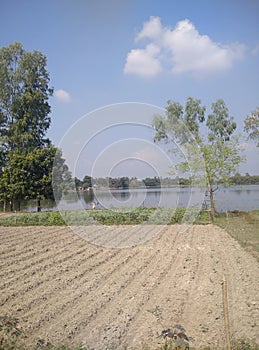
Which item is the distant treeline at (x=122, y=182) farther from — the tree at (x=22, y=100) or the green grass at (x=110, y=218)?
the tree at (x=22, y=100)

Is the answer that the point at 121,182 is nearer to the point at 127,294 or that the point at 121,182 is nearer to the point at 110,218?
the point at 110,218

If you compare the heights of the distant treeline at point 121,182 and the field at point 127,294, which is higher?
the distant treeline at point 121,182

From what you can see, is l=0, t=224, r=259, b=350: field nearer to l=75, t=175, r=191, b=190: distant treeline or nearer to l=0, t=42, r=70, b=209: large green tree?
l=75, t=175, r=191, b=190: distant treeline

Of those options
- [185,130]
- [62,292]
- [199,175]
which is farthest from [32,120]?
[62,292]

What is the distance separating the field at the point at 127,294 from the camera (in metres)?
3.92

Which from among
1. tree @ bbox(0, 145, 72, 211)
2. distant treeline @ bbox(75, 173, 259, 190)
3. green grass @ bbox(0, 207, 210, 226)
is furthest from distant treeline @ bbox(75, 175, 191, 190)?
tree @ bbox(0, 145, 72, 211)

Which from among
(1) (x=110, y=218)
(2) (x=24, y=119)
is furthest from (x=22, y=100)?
(1) (x=110, y=218)

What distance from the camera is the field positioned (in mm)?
3916

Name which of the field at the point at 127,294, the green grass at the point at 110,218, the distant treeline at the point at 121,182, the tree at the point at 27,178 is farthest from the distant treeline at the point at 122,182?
the tree at the point at 27,178

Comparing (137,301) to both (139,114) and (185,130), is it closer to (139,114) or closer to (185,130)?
(139,114)

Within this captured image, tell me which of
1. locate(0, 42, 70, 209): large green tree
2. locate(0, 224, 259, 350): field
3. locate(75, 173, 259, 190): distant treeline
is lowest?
locate(0, 224, 259, 350): field

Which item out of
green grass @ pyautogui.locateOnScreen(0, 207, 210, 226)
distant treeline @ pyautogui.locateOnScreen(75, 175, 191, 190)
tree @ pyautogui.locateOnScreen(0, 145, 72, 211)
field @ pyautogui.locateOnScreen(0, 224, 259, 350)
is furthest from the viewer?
tree @ pyautogui.locateOnScreen(0, 145, 72, 211)

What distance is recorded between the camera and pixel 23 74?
80.2ft

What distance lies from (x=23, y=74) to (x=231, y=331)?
24626mm
